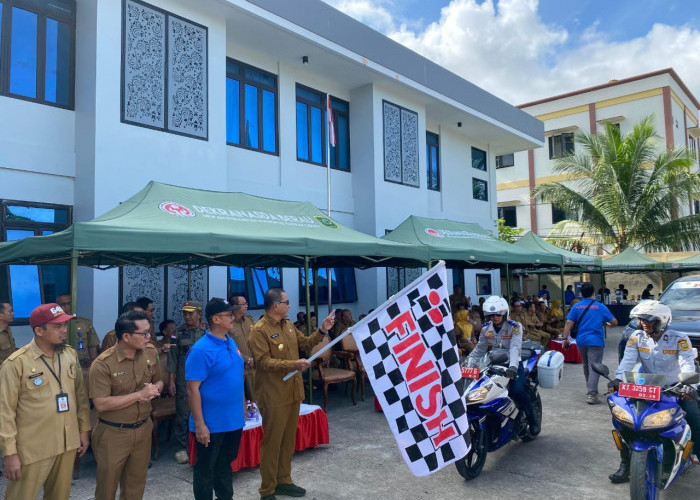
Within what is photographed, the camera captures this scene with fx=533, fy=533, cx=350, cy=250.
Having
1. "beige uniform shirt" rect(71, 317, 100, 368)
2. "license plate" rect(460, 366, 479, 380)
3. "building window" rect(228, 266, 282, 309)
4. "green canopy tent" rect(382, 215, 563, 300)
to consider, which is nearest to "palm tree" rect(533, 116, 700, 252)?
"green canopy tent" rect(382, 215, 563, 300)

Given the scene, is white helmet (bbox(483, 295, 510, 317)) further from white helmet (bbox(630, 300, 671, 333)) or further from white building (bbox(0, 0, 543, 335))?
white building (bbox(0, 0, 543, 335))

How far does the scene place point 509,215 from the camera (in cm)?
3116

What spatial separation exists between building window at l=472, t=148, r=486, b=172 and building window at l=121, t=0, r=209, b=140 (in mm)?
11820

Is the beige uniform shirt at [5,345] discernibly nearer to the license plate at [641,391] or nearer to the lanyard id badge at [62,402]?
the lanyard id badge at [62,402]

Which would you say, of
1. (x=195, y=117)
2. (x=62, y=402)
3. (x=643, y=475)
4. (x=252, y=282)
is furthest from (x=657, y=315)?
(x=252, y=282)

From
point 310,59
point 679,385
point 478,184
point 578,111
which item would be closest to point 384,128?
point 310,59

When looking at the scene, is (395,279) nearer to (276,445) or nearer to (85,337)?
(85,337)

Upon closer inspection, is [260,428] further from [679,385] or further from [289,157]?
[289,157]

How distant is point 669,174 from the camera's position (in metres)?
Answer: 20.0

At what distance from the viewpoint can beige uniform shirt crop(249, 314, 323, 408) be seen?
4449mm

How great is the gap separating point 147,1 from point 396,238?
6540 millimetres

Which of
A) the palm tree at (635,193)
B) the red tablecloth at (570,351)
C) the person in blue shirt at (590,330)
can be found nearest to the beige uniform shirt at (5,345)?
the person in blue shirt at (590,330)

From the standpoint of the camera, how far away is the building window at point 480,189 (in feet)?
62.4

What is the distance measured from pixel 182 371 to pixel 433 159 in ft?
41.1
